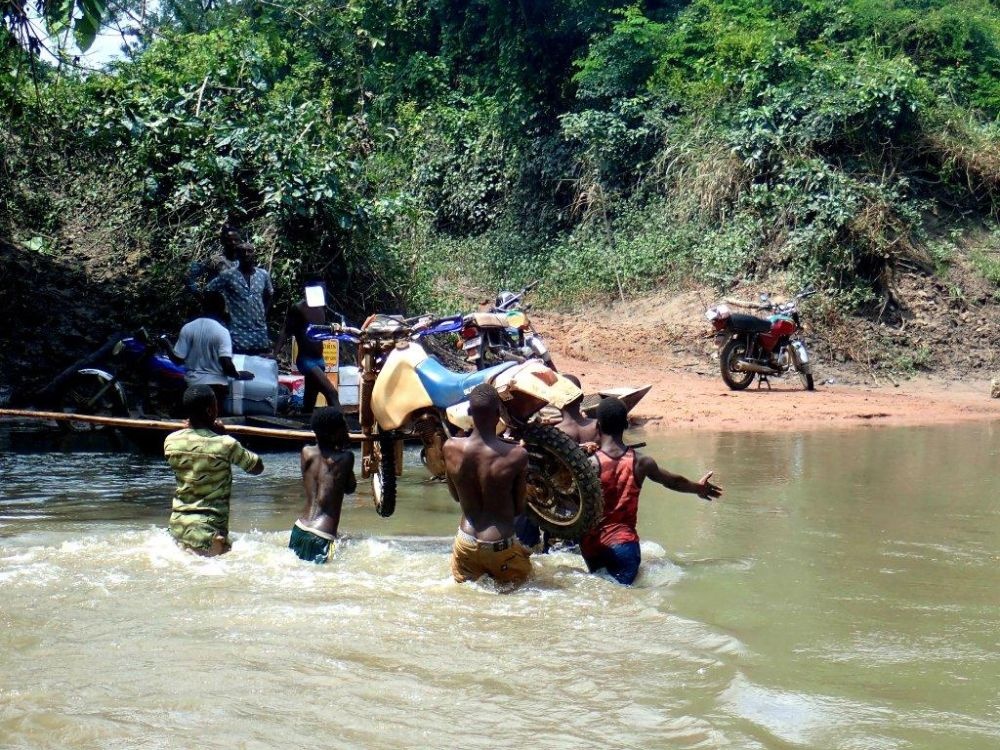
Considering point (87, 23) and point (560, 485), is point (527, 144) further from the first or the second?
point (560, 485)

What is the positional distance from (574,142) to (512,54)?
2263mm

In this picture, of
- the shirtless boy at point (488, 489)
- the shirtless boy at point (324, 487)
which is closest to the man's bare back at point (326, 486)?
the shirtless boy at point (324, 487)

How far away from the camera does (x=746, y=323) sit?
1573 cm

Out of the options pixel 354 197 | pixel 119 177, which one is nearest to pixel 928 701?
pixel 354 197

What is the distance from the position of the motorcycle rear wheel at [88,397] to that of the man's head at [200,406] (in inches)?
163

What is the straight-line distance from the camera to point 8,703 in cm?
480

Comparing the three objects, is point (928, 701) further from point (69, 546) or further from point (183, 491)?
point (69, 546)

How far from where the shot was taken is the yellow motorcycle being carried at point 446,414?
6.36m

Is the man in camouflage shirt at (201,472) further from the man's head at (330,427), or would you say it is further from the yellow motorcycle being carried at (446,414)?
the yellow motorcycle being carried at (446,414)

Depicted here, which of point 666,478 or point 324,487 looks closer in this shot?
point 666,478

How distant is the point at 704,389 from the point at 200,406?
9682mm

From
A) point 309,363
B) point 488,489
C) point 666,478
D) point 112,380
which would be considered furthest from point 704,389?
point 488,489

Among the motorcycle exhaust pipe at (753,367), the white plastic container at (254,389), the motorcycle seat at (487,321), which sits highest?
the motorcycle seat at (487,321)

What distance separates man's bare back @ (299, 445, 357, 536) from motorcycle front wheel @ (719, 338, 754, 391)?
9.54 meters
